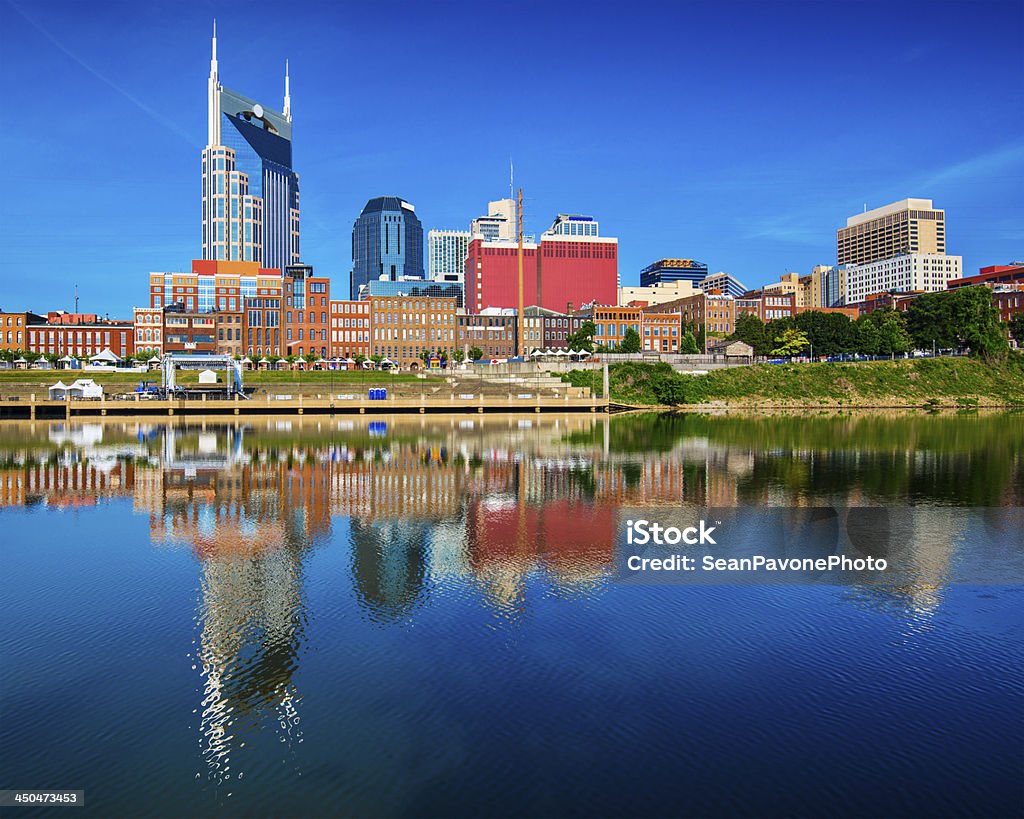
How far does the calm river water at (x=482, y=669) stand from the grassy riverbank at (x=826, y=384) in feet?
251

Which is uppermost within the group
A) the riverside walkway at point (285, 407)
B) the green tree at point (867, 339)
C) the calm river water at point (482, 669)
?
the green tree at point (867, 339)

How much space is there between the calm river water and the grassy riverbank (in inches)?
3007

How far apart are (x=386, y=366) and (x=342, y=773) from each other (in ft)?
445

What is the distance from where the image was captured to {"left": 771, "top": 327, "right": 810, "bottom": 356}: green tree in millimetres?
138625

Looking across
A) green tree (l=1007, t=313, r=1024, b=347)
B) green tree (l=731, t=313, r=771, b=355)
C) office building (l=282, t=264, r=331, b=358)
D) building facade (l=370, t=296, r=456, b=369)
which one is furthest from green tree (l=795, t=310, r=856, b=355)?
office building (l=282, t=264, r=331, b=358)

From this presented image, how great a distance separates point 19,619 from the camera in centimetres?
1727

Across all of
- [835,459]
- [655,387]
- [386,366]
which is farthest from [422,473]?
[386,366]

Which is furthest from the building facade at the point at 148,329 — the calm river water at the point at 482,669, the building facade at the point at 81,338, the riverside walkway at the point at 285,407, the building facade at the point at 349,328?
the calm river water at the point at 482,669

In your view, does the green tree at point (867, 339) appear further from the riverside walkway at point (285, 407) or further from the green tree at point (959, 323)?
the riverside walkway at point (285, 407)

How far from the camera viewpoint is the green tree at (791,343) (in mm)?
138625

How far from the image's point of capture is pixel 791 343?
455 feet

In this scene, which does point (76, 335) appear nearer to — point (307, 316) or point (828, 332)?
point (307, 316)

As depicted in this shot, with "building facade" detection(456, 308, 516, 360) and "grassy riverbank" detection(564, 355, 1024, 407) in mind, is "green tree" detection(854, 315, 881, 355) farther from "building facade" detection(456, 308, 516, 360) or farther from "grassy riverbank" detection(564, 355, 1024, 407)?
"building facade" detection(456, 308, 516, 360)

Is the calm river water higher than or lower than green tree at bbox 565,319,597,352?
lower
